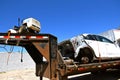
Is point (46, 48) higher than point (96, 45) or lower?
lower

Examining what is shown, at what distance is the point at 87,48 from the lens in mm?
7355

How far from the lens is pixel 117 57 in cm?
875

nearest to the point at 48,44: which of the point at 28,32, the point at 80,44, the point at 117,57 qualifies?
the point at 28,32

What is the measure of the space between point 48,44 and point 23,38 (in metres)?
0.79

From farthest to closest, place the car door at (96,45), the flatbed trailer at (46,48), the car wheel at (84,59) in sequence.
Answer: the car door at (96,45) < the car wheel at (84,59) < the flatbed trailer at (46,48)

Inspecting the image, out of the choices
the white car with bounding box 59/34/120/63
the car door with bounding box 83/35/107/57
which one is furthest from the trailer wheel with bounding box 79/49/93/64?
the car door with bounding box 83/35/107/57

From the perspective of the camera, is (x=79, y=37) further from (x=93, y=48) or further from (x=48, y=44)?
(x=48, y=44)

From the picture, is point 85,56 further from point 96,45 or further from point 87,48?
→ point 96,45

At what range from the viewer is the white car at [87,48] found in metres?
7.36

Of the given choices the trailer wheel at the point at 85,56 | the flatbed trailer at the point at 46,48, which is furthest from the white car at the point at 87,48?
the flatbed trailer at the point at 46,48

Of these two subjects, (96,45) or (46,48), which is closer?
(46,48)

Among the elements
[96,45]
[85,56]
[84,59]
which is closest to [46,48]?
[84,59]

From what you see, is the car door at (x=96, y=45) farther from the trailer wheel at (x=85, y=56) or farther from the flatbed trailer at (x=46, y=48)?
the flatbed trailer at (x=46, y=48)

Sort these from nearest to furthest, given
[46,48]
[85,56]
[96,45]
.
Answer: [46,48] < [85,56] < [96,45]
